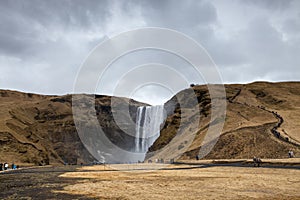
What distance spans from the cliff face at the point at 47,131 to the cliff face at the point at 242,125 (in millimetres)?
31003

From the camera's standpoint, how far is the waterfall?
111 m

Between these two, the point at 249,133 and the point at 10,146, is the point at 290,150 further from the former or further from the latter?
the point at 10,146

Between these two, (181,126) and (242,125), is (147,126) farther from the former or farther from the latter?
(242,125)

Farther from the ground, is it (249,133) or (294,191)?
(249,133)

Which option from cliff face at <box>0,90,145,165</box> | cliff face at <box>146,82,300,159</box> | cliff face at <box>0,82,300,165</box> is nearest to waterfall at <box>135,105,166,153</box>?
cliff face at <box>0,82,300,165</box>

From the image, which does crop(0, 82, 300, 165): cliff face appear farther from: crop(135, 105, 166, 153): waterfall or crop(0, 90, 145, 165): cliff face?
crop(135, 105, 166, 153): waterfall

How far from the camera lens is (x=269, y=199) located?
656 inches

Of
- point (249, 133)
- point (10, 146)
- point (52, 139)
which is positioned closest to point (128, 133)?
point (52, 139)

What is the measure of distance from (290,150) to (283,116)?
82.6 ft

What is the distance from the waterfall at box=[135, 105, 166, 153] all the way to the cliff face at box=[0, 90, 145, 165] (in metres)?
9.87

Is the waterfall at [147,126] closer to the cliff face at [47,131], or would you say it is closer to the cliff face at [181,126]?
the cliff face at [181,126]

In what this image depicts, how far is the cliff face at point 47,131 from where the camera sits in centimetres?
7969

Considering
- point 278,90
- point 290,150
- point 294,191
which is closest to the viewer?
point 294,191

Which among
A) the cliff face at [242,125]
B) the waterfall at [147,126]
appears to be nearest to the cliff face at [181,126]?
the cliff face at [242,125]
